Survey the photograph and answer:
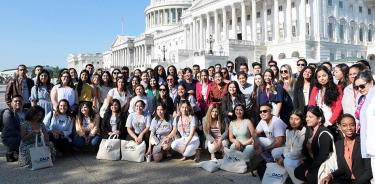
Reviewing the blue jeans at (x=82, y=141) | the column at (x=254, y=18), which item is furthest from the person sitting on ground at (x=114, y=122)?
the column at (x=254, y=18)

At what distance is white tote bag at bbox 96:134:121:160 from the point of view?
8664 mm

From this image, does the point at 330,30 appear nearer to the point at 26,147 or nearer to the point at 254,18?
the point at 254,18

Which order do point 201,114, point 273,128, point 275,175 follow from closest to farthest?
point 275,175
point 273,128
point 201,114

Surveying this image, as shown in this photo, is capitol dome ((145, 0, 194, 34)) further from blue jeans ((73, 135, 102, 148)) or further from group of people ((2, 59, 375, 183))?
blue jeans ((73, 135, 102, 148))

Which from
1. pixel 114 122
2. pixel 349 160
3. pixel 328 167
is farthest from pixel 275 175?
pixel 114 122

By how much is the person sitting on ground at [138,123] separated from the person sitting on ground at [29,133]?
1.96 metres

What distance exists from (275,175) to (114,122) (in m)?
4.49

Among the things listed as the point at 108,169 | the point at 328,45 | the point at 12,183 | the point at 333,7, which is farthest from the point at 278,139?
the point at 333,7

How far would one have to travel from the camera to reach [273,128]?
25.1ft

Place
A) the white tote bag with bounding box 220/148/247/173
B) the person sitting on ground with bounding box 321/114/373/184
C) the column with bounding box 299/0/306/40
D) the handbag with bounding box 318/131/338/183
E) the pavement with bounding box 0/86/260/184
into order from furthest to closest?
1. the column with bounding box 299/0/306/40
2. the white tote bag with bounding box 220/148/247/173
3. the pavement with bounding box 0/86/260/184
4. the handbag with bounding box 318/131/338/183
5. the person sitting on ground with bounding box 321/114/373/184

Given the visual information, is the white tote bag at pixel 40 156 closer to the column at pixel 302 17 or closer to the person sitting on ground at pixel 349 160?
the person sitting on ground at pixel 349 160

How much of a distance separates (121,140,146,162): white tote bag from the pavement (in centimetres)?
16

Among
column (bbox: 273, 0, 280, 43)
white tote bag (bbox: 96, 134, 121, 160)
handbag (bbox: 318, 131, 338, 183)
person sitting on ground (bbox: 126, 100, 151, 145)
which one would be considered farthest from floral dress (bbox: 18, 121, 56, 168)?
column (bbox: 273, 0, 280, 43)

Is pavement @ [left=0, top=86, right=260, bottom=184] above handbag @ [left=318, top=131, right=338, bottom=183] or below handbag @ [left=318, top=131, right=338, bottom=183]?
below
